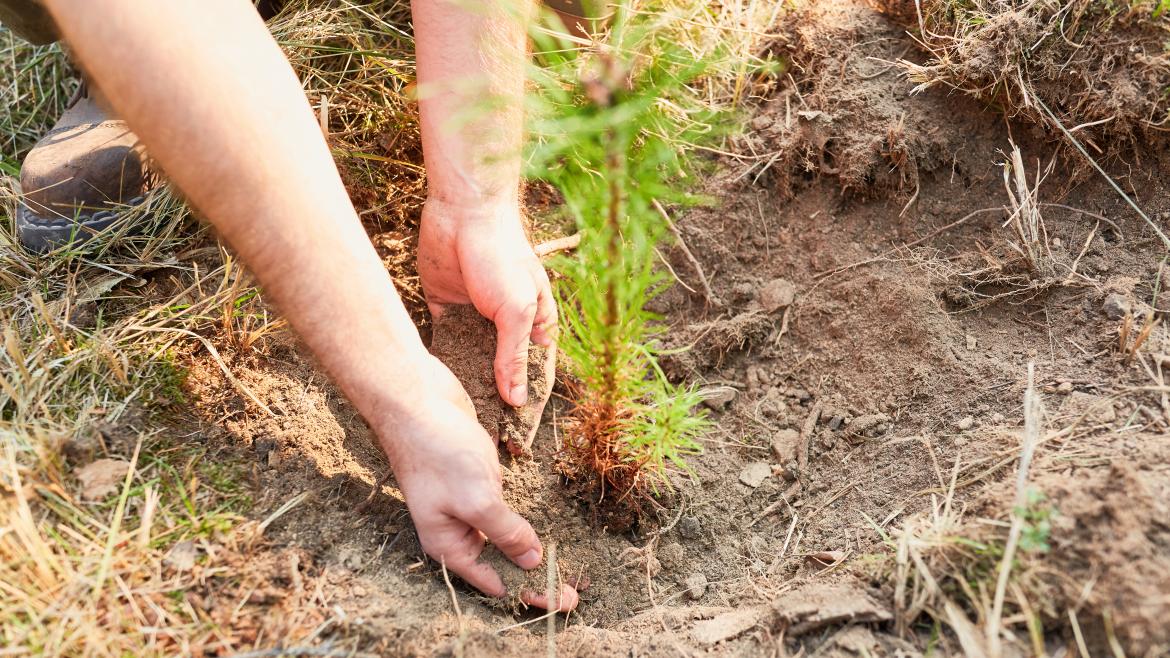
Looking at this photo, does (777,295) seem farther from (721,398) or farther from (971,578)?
(971,578)

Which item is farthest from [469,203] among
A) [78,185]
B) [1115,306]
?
[1115,306]

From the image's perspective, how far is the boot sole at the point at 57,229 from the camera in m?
2.20

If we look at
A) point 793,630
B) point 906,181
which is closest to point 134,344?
point 793,630

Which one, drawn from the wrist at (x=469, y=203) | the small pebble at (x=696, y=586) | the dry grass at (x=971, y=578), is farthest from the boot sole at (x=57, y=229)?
the dry grass at (x=971, y=578)

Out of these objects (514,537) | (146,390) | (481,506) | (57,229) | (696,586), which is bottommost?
(696,586)

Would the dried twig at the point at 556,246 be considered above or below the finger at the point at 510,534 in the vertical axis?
above

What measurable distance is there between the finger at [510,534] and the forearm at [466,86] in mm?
843

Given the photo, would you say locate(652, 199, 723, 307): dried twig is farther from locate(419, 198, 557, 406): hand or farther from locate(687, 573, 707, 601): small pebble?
locate(687, 573, 707, 601): small pebble

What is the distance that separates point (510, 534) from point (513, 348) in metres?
0.50

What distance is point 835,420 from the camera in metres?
2.02

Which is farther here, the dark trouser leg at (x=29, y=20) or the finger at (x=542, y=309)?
the dark trouser leg at (x=29, y=20)

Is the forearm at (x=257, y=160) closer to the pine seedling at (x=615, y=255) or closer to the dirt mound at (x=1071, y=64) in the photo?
the pine seedling at (x=615, y=255)

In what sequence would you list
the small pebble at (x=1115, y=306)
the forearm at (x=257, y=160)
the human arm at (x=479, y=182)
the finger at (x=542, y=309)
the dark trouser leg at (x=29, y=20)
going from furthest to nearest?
the dark trouser leg at (x=29, y=20)
the finger at (x=542, y=309)
the human arm at (x=479, y=182)
the small pebble at (x=1115, y=306)
the forearm at (x=257, y=160)

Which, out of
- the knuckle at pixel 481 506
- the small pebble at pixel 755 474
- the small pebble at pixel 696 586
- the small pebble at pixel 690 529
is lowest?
the small pebble at pixel 696 586
